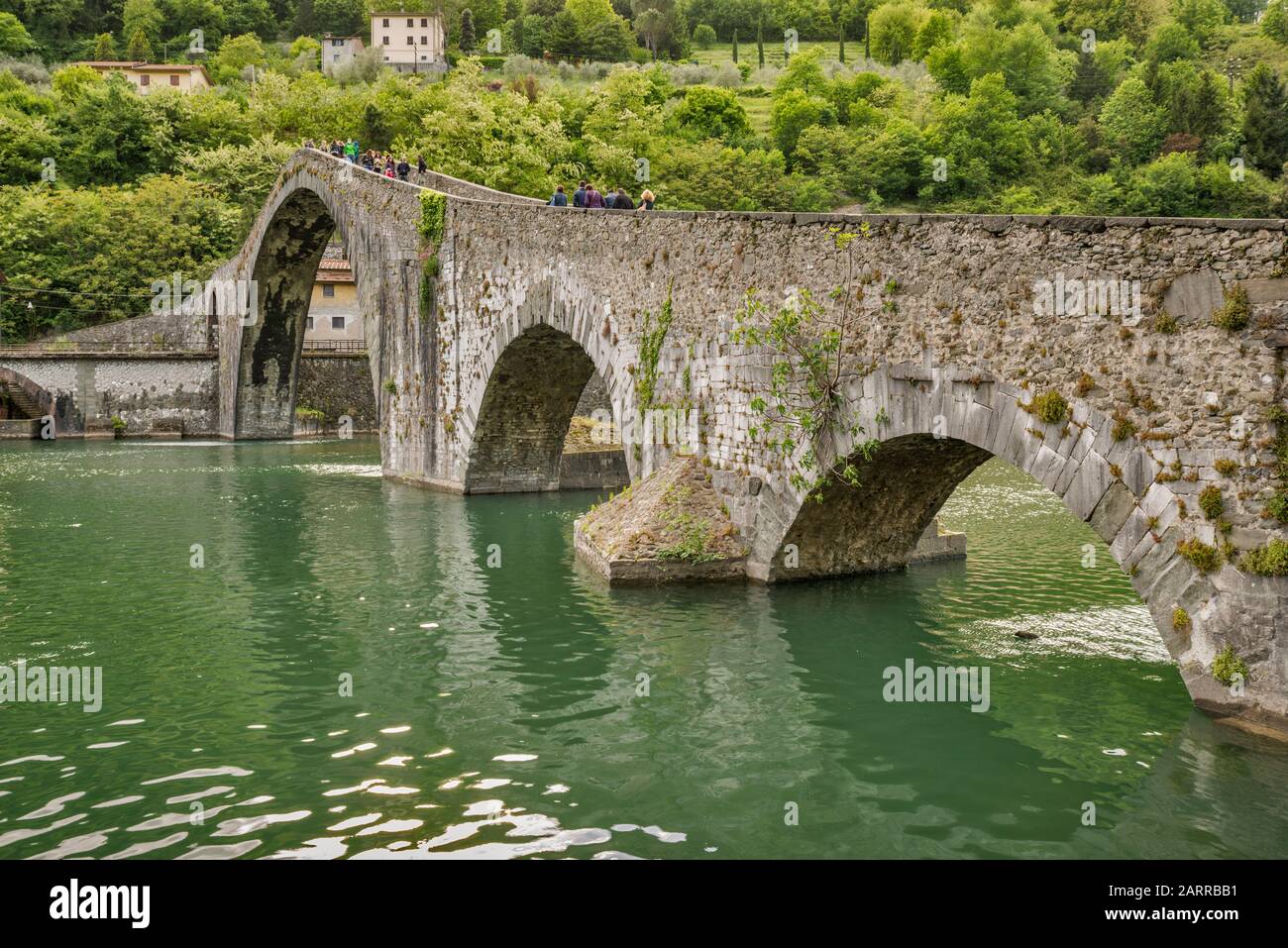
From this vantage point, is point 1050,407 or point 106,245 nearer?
point 1050,407

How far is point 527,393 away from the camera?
2322cm

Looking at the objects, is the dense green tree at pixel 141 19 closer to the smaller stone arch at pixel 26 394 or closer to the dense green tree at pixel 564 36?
the dense green tree at pixel 564 36

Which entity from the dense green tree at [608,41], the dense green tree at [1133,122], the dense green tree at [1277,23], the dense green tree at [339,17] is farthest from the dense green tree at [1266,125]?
the dense green tree at [339,17]

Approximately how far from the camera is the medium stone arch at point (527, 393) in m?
20.0

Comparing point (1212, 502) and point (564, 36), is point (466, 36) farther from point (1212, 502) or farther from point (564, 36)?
point (1212, 502)

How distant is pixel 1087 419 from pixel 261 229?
32.6 metres

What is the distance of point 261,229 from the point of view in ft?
125

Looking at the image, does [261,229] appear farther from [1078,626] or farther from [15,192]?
[1078,626]

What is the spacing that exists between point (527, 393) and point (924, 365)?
12663 mm

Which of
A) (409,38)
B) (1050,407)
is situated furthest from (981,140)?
(1050,407)

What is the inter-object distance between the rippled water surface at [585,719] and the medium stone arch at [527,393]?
4.59m

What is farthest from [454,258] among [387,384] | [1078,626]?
[1078,626]

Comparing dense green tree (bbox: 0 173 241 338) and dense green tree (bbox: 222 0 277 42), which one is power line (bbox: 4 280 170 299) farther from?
dense green tree (bbox: 222 0 277 42)

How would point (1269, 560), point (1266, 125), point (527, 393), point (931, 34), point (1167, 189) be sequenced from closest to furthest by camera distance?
point (1269, 560) → point (527, 393) → point (1167, 189) → point (1266, 125) → point (931, 34)
